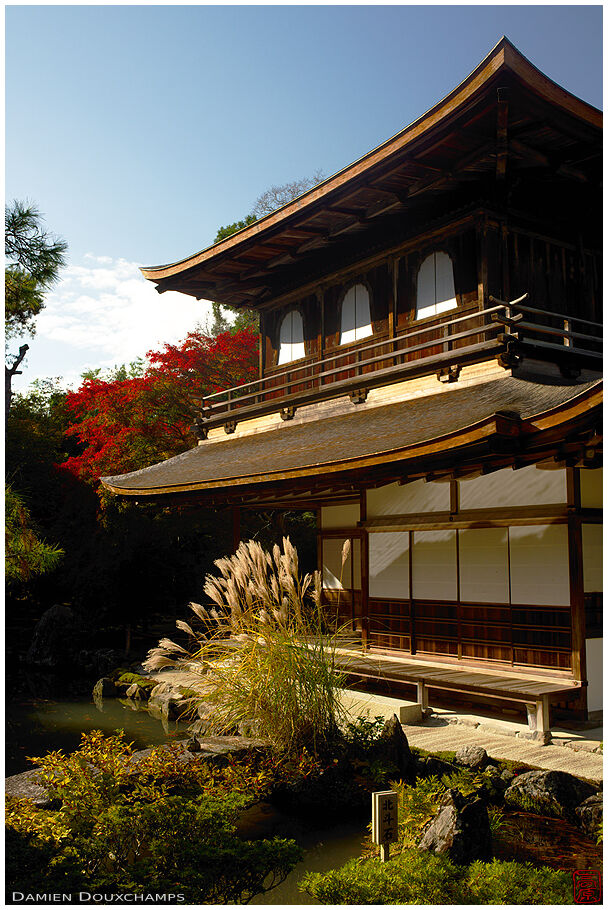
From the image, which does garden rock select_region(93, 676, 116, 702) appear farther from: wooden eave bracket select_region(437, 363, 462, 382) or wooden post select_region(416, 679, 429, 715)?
wooden eave bracket select_region(437, 363, 462, 382)

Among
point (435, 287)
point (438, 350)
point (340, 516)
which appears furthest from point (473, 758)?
point (435, 287)

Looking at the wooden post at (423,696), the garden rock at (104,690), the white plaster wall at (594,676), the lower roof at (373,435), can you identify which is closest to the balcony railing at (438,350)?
the lower roof at (373,435)

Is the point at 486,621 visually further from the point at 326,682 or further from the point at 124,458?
the point at 124,458

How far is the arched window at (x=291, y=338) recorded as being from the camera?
12188 millimetres

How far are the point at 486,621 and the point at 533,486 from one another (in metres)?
1.59

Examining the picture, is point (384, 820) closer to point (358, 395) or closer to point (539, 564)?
point (539, 564)

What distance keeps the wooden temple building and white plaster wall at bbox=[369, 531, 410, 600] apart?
1.2 inches

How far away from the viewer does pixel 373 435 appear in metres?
8.09

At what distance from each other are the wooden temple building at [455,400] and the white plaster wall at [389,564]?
3cm

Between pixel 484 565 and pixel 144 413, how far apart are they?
9.95 metres

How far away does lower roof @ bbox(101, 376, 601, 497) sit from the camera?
5824 mm

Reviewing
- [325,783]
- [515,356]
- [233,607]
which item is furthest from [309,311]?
[325,783]

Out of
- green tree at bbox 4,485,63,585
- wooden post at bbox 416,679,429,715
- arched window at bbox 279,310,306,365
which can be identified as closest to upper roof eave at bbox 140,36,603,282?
arched window at bbox 279,310,306,365

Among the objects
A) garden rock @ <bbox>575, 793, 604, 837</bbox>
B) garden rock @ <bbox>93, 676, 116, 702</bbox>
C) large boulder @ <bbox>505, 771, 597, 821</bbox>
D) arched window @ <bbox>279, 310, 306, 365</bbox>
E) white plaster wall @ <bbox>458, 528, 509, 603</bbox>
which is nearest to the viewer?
garden rock @ <bbox>575, 793, 604, 837</bbox>
